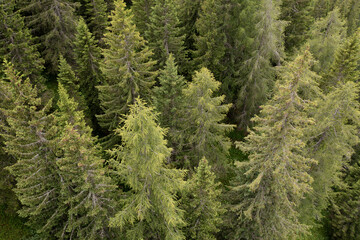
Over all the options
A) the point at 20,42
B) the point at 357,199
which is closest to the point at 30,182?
the point at 20,42

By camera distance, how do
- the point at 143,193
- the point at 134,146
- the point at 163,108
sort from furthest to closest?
the point at 163,108 → the point at 143,193 → the point at 134,146

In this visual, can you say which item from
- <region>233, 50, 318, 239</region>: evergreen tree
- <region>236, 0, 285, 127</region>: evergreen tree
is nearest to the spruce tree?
<region>233, 50, 318, 239</region>: evergreen tree

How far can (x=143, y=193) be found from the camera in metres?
10.7

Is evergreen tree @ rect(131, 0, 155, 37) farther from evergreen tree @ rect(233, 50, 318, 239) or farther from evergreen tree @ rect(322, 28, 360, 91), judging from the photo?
evergreen tree @ rect(322, 28, 360, 91)

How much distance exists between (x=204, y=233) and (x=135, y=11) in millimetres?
22734

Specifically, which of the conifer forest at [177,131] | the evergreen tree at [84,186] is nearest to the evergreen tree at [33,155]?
the conifer forest at [177,131]

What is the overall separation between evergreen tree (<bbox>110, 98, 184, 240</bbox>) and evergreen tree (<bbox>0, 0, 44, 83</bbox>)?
15151 millimetres

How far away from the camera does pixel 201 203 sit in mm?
12289

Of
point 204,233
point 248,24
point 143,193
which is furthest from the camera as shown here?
point 248,24

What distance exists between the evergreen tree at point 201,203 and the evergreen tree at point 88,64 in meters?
14.1

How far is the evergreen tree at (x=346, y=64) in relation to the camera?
19.3 metres

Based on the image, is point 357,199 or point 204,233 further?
point 357,199

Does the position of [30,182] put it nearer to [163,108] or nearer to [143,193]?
[143,193]

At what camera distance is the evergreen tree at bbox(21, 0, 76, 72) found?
24.1 m
